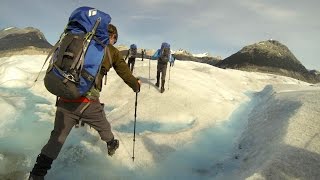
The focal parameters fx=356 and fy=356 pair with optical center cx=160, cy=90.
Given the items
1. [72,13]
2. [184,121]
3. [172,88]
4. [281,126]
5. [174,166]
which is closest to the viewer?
[72,13]

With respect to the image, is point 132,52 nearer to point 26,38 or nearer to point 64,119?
point 64,119

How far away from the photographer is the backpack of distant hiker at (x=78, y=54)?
527 cm

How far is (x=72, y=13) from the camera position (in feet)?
18.5

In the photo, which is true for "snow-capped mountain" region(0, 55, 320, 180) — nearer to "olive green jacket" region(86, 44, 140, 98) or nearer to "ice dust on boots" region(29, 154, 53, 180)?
"ice dust on boots" region(29, 154, 53, 180)

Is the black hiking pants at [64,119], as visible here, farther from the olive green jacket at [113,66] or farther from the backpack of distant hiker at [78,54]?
the backpack of distant hiker at [78,54]

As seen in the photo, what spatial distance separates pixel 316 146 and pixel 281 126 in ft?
6.49

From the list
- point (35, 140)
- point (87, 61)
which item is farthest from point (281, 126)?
point (35, 140)

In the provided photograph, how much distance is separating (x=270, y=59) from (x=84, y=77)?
106 meters

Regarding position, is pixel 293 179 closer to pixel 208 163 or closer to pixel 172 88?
pixel 208 163

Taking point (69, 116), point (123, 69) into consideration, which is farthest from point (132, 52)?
point (69, 116)

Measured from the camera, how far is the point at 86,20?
555 cm

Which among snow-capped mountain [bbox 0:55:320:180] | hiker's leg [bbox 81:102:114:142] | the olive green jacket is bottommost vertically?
snow-capped mountain [bbox 0:55:320:180]

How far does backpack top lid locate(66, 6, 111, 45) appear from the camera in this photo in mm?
5539

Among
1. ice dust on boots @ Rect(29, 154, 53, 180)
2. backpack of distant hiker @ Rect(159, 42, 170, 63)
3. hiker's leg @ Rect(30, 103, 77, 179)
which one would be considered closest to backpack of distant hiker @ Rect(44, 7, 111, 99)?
hiker's leg @ Rect(30, 103, 77, 179)
